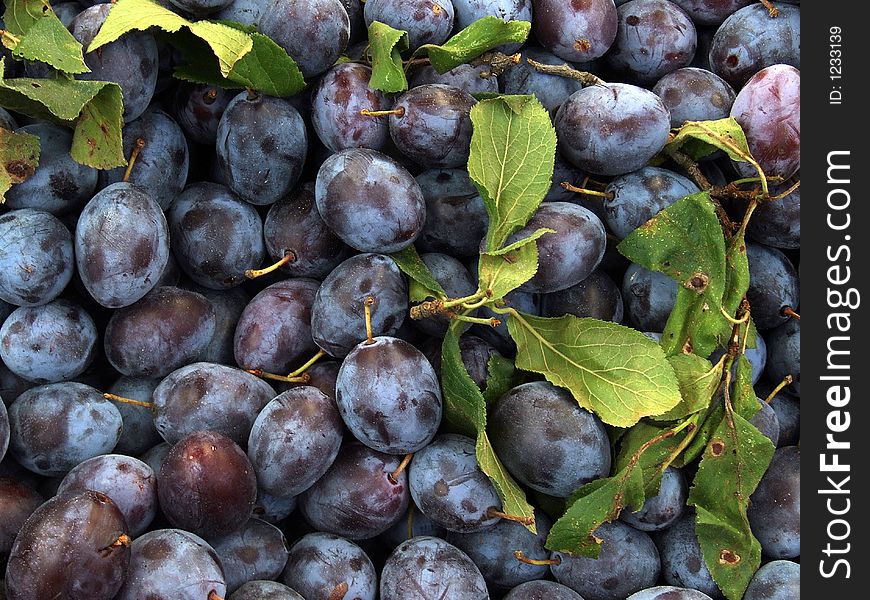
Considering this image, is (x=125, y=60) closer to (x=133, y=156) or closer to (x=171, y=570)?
(x=133, y=156)

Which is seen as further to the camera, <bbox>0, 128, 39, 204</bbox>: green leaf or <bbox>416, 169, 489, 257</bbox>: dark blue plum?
<bbox>416, 169, 489, 257</bbox>: dark blue plum

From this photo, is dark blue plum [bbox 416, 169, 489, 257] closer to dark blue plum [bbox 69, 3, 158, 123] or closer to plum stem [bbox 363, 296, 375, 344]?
plum stem [bbox 363, 296, 375, 344]

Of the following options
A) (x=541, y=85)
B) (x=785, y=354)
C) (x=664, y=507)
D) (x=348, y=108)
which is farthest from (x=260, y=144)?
(x=785, y=354)

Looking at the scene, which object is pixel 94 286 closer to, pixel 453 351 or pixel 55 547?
pixel 55 547

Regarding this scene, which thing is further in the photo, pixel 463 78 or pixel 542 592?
pixel 463 78

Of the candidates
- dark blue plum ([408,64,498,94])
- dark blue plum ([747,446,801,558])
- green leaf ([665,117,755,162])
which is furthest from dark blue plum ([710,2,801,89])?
dark blue plum ([747,446,801,558])

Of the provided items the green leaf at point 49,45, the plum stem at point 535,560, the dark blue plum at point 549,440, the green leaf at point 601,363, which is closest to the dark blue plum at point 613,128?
the green leaf at point 601,363
